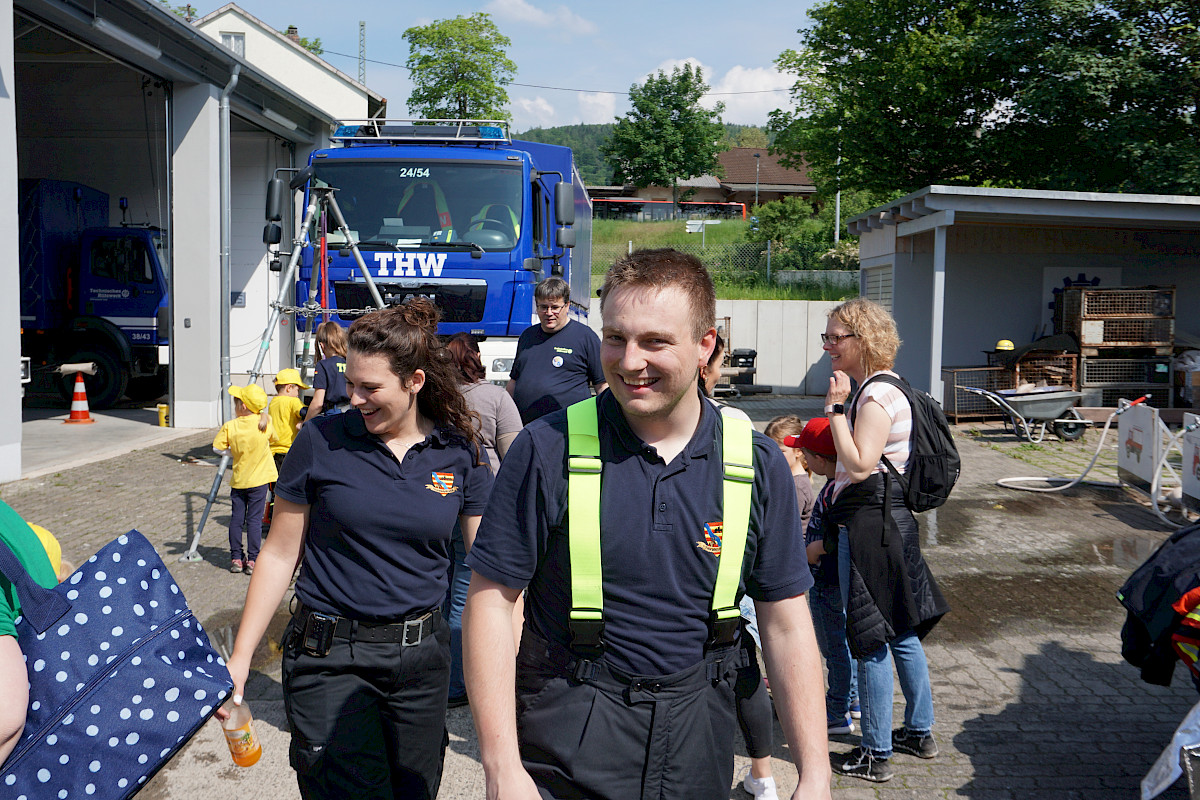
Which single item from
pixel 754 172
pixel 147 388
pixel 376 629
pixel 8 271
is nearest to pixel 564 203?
pixel 8 271

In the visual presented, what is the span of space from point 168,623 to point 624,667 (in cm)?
109

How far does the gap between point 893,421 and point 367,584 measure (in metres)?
2.18

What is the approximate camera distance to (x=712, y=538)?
6.72 ft

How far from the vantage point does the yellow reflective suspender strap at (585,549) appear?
198 cm

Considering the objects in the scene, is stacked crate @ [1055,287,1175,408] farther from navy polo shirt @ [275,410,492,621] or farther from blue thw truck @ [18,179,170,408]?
blue thw truck @ [18,179,170,408]

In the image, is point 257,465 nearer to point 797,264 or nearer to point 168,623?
point 168,623

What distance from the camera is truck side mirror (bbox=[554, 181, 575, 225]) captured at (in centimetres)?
1005

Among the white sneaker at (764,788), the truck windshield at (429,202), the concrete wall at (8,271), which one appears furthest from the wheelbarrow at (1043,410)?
the concrete wall at (8,271)

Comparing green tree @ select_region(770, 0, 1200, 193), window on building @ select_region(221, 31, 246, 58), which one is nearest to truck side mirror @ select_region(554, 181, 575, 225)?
green tree @ select_region(770, 0, 1200, 193)

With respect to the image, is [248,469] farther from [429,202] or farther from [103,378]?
[103,378]

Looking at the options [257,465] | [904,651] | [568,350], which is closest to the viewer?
[904,651]

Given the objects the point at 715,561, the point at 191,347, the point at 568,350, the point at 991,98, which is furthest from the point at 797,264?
the point at 715,561

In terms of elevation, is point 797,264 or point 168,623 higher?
point 797,264

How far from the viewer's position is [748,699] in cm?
240
